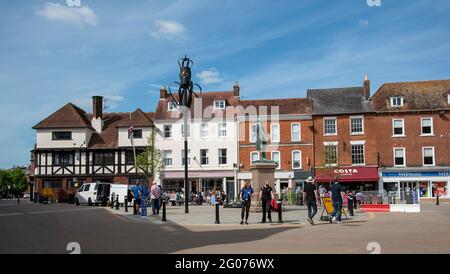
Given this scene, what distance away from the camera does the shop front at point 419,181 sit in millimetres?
44812

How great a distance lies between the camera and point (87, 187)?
3969 centimetres

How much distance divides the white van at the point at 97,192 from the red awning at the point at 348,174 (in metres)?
18.7

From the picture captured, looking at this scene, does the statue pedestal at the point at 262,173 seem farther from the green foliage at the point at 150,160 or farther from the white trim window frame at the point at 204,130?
the white trim window frame at the point at 204,130

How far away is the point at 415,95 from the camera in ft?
154

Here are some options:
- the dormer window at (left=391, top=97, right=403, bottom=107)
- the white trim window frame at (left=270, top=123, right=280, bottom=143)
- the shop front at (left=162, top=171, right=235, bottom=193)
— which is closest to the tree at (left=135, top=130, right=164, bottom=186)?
the shop front at (left=162, top=171, right=235, bottom=193)

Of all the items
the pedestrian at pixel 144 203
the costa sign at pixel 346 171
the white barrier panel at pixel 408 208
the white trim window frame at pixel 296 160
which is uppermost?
the white trim window frame at pixel 296 160

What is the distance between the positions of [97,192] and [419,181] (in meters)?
28.7

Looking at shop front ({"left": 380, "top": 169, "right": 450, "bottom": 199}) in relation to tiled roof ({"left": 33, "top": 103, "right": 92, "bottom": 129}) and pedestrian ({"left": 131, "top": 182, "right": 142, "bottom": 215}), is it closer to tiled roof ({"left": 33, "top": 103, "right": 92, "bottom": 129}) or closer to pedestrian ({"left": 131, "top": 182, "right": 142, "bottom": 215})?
pedestrian ({"left": 131, "top": 182, "right": 142, "bottom": 215})

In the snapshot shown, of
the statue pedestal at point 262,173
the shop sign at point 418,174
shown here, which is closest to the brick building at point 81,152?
the shop sign at point 418,174

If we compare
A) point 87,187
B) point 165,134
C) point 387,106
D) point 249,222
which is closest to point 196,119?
point 165,134

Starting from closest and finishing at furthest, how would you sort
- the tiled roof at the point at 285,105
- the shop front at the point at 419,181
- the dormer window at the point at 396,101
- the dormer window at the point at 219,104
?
the shop front at the point at 419,181
the dormer window at the point at 396,101
the tiled roof at the point at 285,105
the dormer window at the point at 219,104

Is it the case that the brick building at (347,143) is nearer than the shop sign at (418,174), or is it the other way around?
the shop sign at (418,174)

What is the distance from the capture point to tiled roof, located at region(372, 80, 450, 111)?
4603 centimetres

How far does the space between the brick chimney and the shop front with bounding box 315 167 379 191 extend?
2446 cm
